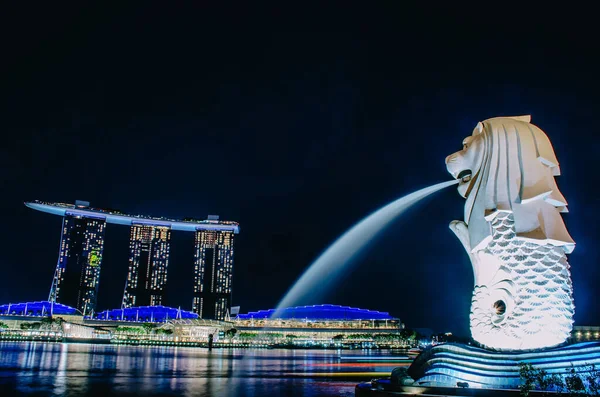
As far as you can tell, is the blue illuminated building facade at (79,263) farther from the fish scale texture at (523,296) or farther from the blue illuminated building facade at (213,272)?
the fish scale texture at (523,296)

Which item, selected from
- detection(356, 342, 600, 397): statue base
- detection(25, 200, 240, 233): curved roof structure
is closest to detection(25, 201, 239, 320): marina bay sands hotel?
detection(25, 200, 240, 233): curved roof structure

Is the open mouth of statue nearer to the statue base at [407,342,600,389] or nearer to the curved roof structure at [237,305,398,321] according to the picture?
the statue base at [407,342,600,389]

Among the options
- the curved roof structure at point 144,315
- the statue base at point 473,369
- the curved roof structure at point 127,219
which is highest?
the curved roof structure at point 127,219

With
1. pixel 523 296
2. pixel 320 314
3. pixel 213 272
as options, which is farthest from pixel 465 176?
pixel 213 272

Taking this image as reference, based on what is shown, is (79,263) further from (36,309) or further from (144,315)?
(144,315)

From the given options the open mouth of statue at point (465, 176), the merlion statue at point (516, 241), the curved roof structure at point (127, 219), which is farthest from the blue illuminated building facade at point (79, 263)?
the merlion statue at point (516, 241)

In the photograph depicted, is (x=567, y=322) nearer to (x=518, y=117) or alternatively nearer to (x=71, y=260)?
(x=518, y=117)
